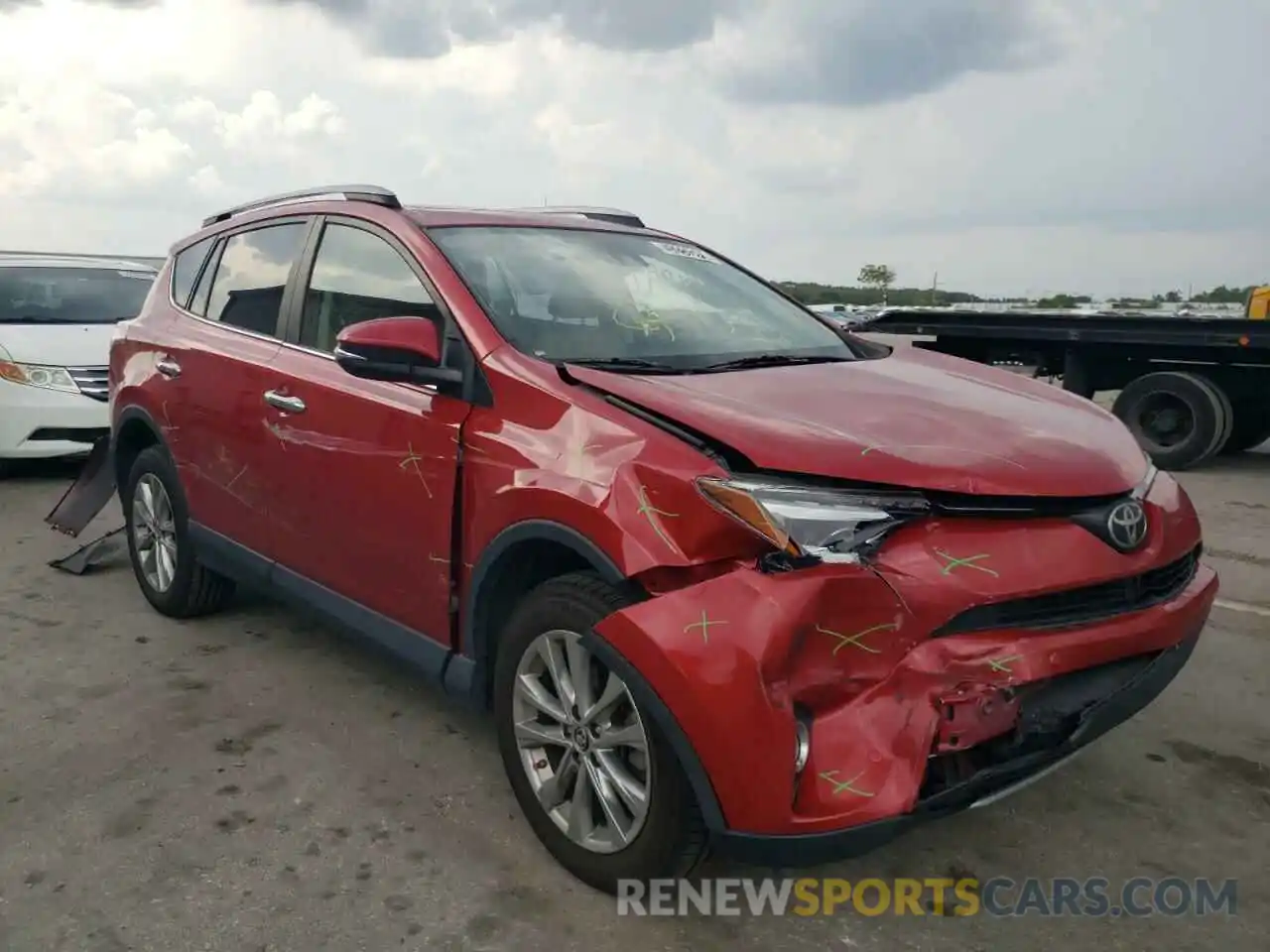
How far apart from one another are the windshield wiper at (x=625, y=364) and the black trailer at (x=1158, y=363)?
6799 millimetres

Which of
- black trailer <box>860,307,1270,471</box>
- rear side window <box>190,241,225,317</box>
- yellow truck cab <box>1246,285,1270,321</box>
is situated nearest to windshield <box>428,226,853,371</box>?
rear side window <box>190,241,225,317</box>

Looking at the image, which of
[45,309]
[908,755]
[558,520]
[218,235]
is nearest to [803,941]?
[908,755]

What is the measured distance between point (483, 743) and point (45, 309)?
668 centimetres

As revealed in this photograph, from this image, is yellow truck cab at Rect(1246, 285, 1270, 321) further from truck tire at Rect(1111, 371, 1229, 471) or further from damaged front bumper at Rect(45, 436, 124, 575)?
damaged front bumper at Rect(45, 436, 124, 575)

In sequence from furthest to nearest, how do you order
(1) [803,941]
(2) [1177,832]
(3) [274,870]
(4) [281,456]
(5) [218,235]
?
(5) [218,235] → (4) [281,456] → (2) [1177,832] → (3) [274,870] → (1) [803,941]

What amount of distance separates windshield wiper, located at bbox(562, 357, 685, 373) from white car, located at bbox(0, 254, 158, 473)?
18.8 ft

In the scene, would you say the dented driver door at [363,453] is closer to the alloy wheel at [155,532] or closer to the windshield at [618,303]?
the windshield at [618,303]

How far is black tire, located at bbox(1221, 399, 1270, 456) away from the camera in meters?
9.59

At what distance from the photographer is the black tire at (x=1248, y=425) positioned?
9594mm

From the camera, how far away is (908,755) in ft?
7.27

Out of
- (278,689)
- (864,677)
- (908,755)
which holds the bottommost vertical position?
(278,689)

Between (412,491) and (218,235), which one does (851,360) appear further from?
(218,235)

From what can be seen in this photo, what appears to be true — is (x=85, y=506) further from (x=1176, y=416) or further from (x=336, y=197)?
(x=1176, y=416)

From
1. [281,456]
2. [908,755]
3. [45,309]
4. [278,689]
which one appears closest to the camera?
[908,755]
